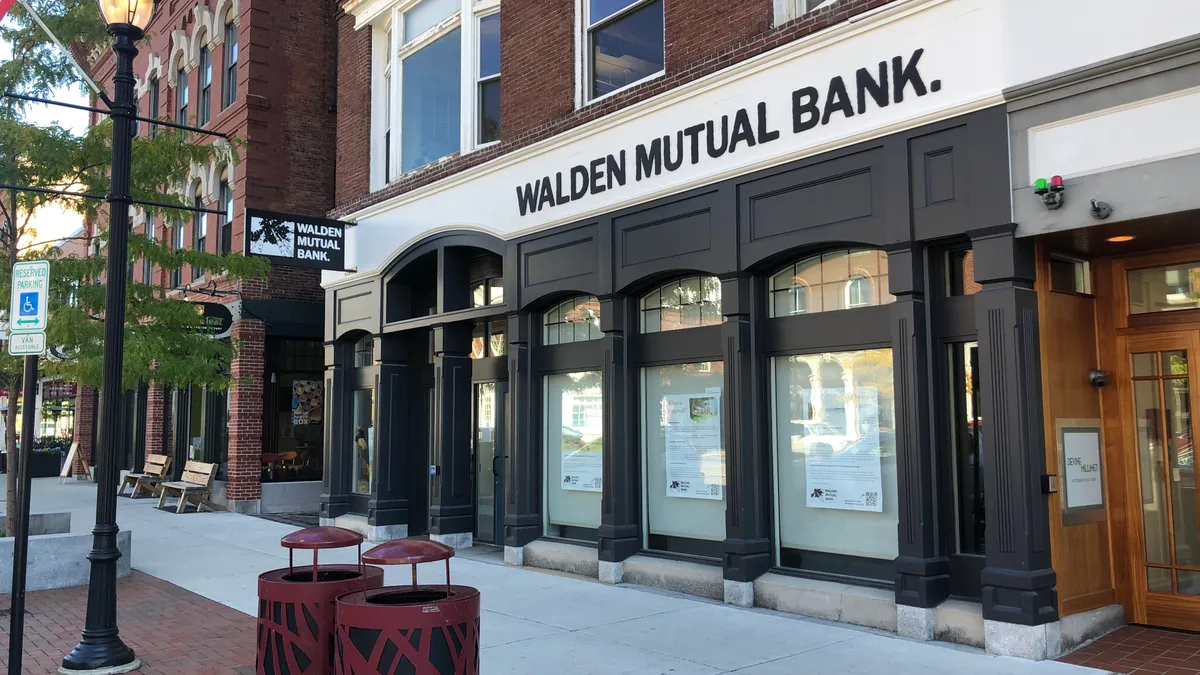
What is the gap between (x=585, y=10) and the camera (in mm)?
11586

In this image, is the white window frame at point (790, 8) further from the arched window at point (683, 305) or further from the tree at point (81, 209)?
the tree at point (81, 209)

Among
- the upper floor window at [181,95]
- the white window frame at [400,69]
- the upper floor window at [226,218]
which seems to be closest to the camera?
the white window frame at [400,69]

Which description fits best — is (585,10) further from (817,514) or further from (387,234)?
(817,514)

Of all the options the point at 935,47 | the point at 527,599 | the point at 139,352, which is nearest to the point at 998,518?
the point at 935,47

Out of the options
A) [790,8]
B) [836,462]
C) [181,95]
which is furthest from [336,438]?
[181,95]

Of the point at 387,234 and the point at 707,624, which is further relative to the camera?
the point at 387,234

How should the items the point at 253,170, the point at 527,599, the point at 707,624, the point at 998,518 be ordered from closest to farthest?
the point at 998,518
the point at 707,624
the point at 527,599
the point at 253,170

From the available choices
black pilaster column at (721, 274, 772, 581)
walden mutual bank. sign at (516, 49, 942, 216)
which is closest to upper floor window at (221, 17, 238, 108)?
walden mutual bank. sign at (516, 49, 942, 216)

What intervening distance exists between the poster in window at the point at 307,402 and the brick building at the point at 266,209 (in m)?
0.04

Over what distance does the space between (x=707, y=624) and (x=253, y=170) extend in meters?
14.0

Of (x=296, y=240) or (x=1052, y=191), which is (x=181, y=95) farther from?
(x=1052, y=191)

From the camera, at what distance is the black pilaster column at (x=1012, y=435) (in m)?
6.95

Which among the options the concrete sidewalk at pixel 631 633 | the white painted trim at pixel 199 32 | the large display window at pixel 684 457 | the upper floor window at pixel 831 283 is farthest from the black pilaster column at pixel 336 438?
the white painted trim at pixel 199 32

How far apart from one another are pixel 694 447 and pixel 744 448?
988mm
